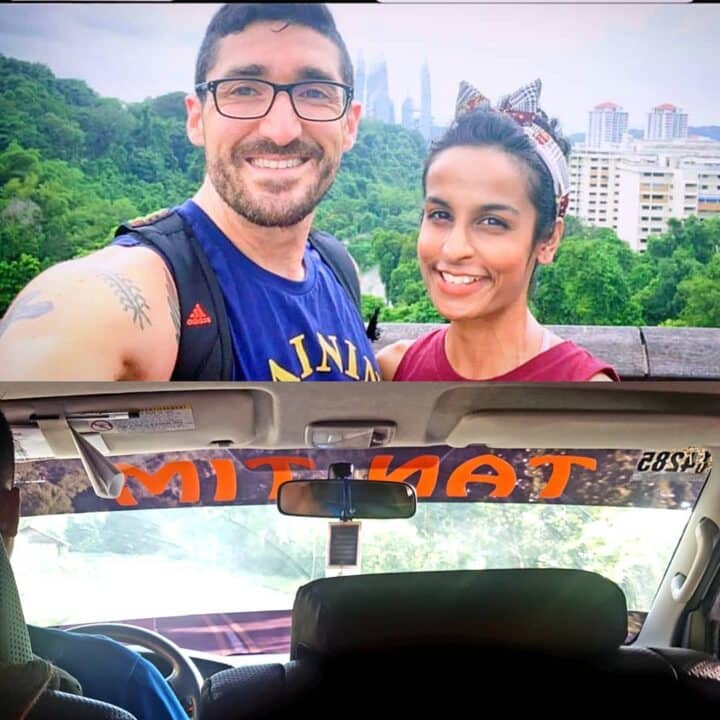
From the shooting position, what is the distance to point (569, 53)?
3.69m

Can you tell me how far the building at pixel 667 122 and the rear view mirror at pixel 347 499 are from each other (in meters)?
→ 1.22

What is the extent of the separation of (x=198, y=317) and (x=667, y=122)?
1421 millimetres

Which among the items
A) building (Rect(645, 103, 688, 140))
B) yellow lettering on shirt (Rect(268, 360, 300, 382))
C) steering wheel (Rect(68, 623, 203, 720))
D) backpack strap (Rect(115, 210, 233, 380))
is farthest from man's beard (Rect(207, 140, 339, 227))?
steering wheel (Rect(68, 623, 203, 720))

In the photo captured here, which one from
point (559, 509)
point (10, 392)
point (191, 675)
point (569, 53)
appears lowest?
point (191, 675)

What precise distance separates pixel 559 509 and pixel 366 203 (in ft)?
4.25

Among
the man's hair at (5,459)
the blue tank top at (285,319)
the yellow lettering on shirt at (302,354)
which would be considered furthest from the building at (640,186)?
the man's hair at (5,459)

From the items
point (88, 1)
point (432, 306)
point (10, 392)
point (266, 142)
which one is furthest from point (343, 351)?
point (88, 1)

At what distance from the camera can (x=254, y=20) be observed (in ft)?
11.8

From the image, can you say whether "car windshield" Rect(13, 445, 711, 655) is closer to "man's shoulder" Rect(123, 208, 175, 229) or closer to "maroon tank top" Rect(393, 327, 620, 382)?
"maroon tank top" Rect(393, 327, 620, 382)

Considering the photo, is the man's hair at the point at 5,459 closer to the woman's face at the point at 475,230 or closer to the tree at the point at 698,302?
the woman's face at the point at 475,230

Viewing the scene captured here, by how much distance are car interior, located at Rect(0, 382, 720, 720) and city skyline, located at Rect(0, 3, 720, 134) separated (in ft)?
2.71

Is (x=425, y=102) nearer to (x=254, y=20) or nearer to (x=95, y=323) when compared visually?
(x=254, y=20)

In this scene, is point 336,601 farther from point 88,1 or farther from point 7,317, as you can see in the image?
point 88,1

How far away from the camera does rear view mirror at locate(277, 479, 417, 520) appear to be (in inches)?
149
